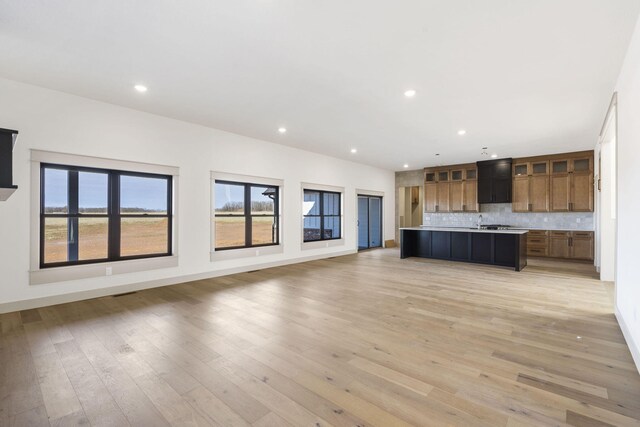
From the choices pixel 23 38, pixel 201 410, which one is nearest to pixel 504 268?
pixel 201 410

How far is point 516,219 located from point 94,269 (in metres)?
10.2

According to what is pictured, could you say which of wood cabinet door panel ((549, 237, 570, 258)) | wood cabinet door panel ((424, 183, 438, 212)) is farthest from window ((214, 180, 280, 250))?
wood cabinet door panel ((549, 237, 570, 258))

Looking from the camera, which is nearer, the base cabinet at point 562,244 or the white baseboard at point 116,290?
the white baseboard at point 116,290

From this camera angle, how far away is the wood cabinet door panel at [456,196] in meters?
9.52

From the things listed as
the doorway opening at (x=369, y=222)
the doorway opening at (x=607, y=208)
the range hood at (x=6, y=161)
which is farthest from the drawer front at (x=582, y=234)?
the range hood at (x=6, y=161)

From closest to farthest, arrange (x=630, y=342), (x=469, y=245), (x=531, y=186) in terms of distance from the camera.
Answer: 1. (x=630, y=342)
2. (x=469, y=245)
3. (x=531, y=186)

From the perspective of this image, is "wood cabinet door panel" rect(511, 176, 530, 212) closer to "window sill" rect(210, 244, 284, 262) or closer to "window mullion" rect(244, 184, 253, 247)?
"window sill" rect(210, 244, 284, 262)

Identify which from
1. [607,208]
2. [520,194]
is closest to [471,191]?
[520,194]

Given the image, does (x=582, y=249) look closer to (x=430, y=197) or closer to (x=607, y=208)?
(x=607, y=208)

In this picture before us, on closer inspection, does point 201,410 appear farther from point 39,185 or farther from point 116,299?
point 39,185

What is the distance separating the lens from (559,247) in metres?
7.93

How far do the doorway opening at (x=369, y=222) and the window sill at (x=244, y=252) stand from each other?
3.84 meters

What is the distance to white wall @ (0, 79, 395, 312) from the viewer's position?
3787 millimetres

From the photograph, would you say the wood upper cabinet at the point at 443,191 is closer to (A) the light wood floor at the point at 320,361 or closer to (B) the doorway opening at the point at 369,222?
(B) the doorway opening at the point at 369,222
